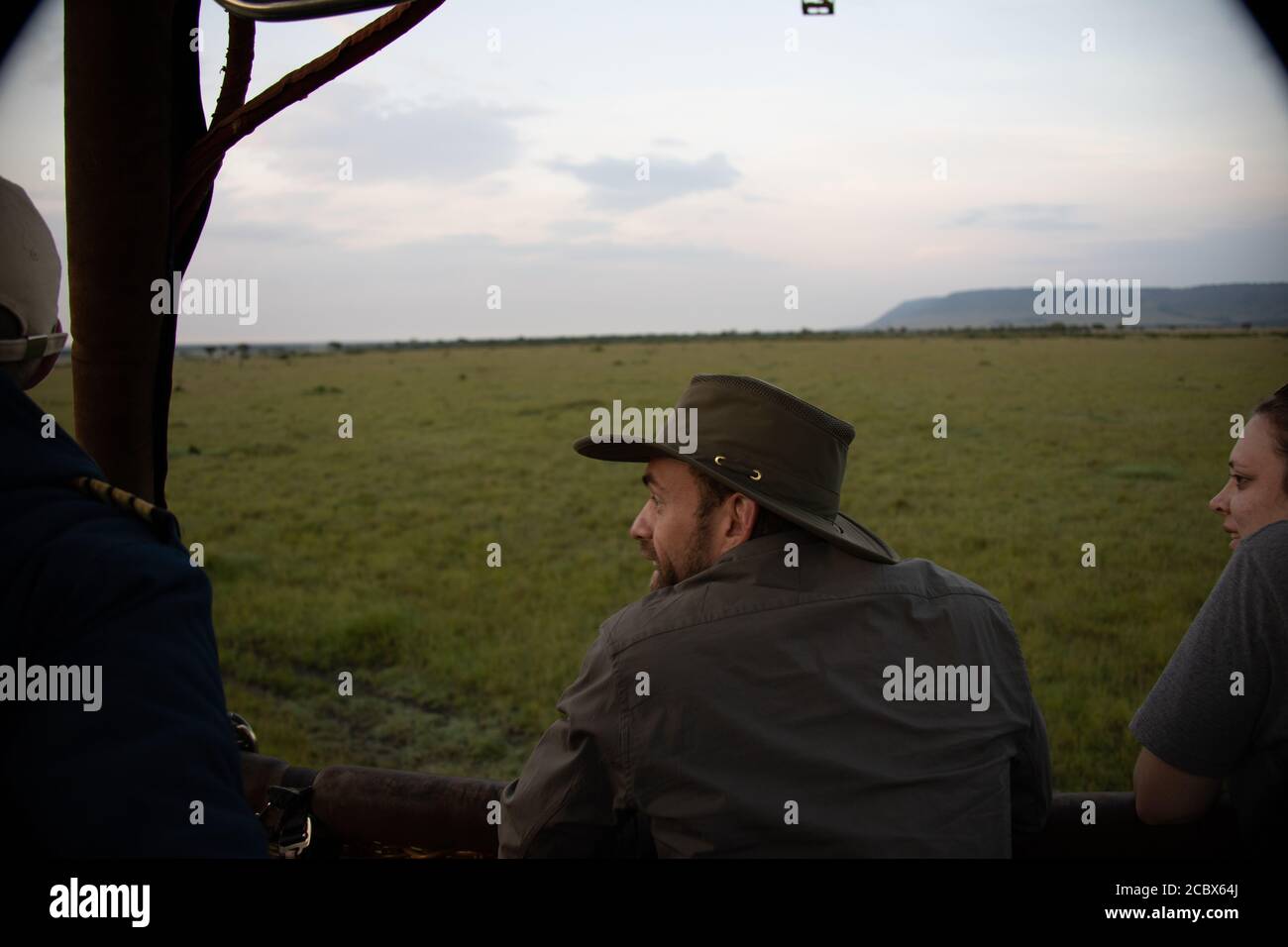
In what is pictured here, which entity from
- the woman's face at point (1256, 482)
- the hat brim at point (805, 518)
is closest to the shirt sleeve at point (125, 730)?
the hat brim at point (805, 518)

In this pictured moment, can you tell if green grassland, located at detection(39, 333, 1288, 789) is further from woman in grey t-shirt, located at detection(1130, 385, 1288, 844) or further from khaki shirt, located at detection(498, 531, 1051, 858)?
khaki shirt, located at detection(498, 531, 1051, 858)

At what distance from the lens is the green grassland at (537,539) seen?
5137mm

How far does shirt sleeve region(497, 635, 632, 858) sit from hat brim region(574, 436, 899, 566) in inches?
14.7

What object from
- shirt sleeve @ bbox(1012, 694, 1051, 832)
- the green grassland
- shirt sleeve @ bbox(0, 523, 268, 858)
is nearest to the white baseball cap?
shirt sleeve @ bbox(0, 523, 268, 858)

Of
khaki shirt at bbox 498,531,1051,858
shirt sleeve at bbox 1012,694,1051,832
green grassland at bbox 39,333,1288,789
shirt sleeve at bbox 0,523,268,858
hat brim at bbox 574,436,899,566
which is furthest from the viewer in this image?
green grassland at bbox 39,333,1288,789

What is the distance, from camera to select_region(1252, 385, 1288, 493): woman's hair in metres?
1.66

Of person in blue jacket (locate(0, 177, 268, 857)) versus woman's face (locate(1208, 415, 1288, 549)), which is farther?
woman's face (locate(1208, 415, 1288, 549))

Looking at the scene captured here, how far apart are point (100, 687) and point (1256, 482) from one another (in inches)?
70.9

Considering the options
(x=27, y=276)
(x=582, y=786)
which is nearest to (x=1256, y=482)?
(x=582, y=786)

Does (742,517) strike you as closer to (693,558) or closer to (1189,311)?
(693,558)
